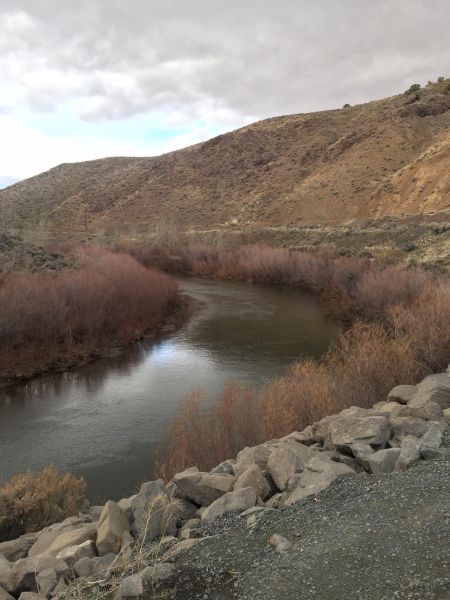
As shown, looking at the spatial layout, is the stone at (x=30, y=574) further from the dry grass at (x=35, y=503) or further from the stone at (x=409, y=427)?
the stone at (x=409, y=427)

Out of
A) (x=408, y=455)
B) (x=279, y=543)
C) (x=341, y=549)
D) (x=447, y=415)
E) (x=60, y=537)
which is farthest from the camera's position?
(x=447, y=415)

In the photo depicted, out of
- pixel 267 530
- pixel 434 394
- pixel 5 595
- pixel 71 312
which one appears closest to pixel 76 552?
pixel 5 595

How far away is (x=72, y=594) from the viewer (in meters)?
4.60

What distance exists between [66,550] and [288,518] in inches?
98.5

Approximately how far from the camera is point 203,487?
6660mm

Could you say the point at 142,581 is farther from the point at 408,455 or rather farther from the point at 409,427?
the point at 409,427

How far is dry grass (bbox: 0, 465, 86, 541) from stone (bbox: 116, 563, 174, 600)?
4087 mm

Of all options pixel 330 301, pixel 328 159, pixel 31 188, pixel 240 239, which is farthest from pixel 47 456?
pixel 31 188

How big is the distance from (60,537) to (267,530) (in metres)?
2.86

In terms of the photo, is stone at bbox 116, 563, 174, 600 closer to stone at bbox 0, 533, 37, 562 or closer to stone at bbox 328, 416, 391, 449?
stone at bbox 0, 533, 37, 562

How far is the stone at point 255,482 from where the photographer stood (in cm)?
623

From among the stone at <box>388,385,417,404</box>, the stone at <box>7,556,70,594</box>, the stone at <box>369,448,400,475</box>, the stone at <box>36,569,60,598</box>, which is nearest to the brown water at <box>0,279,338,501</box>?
the stone at <box>7,556,70,594</box>

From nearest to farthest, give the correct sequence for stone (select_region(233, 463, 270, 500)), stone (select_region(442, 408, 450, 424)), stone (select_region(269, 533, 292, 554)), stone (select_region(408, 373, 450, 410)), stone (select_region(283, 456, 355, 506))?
stone (select_region(269, 533, 292, 554)) < stone (select_region(283, 456, 355, 506)) < stone (select_region(233, 463, 270, 500)) < stone (select_region(442, 408, 450, 424)) < stone (select_region(408, 373, 450, 410))

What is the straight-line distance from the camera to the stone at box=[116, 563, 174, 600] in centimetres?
425
